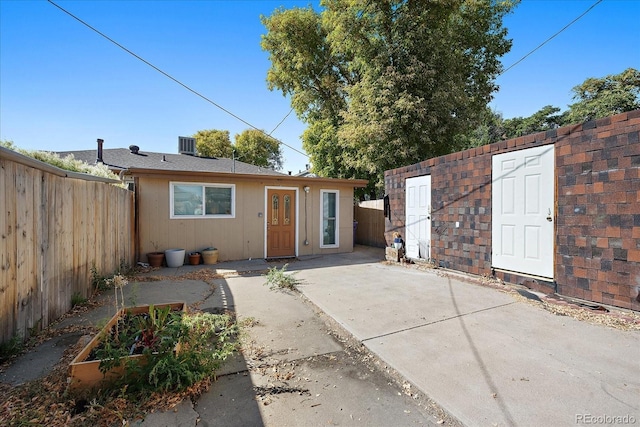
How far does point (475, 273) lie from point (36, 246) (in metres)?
Result: 6.49

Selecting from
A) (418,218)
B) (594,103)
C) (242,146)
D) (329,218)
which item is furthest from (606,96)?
(242,146)

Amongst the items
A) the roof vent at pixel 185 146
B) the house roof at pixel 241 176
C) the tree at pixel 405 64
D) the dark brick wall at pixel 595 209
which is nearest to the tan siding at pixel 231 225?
the house roof at pixel 241 176

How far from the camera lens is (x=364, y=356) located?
263 cm

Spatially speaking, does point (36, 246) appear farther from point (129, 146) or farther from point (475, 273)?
point (129, 146)

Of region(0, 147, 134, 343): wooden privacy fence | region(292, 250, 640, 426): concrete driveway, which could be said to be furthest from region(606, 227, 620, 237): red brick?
region(0, 147, 134, 343): wooden privacy fence

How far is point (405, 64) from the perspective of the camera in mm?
9703

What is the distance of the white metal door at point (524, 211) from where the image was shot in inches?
174

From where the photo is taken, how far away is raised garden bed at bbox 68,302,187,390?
191 centimetres

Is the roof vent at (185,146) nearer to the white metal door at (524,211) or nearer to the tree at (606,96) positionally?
the white metal door at (524,211)

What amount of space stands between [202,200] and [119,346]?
5552 millimetres

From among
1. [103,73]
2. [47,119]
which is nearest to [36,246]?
[103,73]

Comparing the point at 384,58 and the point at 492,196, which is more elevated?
the point at 384,58

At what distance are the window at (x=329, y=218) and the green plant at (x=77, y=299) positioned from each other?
232 inches

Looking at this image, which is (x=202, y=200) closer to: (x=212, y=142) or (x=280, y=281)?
(x=280, y=281)
